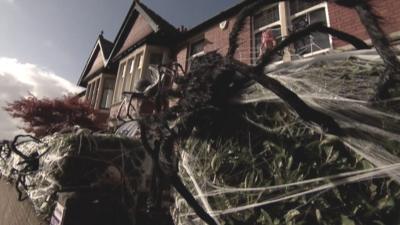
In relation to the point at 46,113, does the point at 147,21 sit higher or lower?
higher

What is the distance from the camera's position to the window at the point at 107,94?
435 inches

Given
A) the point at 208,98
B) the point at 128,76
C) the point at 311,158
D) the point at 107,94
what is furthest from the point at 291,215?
the point at 107,94

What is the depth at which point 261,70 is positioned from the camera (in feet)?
2.70

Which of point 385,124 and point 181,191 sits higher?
point 385,124

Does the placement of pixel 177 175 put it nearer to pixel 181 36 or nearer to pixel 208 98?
pixel 208 98

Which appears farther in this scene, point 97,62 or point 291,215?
point 97,62

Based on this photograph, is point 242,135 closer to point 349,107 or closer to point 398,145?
point 349,107

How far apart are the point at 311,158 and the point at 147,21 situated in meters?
9.08

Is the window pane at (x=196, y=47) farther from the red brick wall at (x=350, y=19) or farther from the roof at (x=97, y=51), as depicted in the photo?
the roof at (x=97, y=51)

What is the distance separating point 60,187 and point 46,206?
0.33m

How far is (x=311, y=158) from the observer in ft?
2.59

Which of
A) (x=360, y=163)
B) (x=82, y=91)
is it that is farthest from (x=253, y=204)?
(x=82, y=91)

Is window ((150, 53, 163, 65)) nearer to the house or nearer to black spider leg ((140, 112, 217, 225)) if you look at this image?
the house

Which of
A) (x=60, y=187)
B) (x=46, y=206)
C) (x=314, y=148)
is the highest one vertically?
(x=314, y=148)
